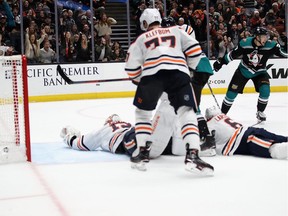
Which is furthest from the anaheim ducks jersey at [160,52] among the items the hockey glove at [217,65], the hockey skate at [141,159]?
the hockey glove at [217,65]

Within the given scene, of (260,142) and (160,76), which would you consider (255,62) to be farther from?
(160,76)

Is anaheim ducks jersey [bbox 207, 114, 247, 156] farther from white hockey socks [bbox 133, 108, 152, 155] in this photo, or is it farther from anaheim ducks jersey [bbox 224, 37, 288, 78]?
anaheim ducks jersey [bbox 224, 37, 288, 78]

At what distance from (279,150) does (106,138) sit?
3.94 feet

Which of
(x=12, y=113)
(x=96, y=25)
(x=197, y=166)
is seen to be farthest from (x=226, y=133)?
(x=96, y=25)

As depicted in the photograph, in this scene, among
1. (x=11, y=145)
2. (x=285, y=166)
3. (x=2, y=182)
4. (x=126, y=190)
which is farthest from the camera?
(x=11, y=145)

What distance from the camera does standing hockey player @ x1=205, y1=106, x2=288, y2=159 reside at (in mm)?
3275

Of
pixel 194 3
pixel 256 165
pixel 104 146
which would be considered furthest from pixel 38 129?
pixel 194 3

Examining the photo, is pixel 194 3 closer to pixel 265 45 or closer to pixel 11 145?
pixel 265 45

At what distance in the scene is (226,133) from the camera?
11.1 ft

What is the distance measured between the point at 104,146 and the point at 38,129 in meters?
1.68

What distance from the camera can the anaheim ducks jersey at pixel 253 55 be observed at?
5.46 metres

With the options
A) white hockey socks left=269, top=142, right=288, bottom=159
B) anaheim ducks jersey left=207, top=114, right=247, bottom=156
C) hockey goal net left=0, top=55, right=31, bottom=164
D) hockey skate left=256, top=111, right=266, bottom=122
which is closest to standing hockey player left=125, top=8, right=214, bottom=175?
anaheim ducks jersey left=207, top=114, right=247, bottom=156

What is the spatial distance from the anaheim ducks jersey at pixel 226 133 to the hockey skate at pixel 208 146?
47 mm

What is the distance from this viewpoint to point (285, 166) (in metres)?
3.14
